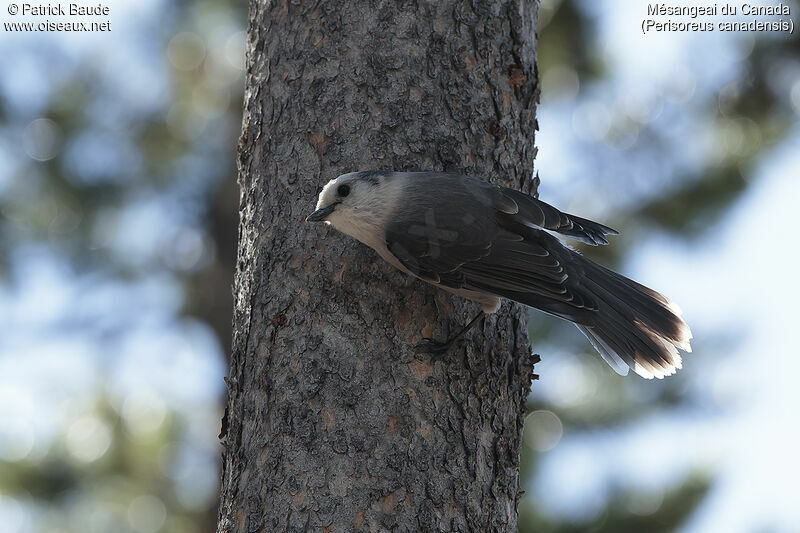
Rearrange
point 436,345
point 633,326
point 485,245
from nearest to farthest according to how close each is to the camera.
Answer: point 436,345 < point 485,245 < point 633,326

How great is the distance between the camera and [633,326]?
307cm

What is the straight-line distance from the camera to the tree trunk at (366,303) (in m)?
2.39

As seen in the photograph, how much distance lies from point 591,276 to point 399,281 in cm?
80

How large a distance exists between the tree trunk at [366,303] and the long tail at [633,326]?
337mm

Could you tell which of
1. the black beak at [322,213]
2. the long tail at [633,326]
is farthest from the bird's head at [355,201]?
the long tail at [633,326]

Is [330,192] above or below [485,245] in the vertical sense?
above

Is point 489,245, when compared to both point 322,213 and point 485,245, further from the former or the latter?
point 322,213

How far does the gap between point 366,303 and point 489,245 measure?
0.53 m

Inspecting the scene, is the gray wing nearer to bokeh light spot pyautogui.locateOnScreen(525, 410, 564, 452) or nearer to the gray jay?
the gray jay

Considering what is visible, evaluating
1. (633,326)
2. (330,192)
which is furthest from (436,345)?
(633,326)

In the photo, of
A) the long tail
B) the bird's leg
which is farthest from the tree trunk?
the long tail

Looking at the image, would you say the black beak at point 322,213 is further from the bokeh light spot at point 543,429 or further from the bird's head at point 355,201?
the bokeh light spot at point 543,429

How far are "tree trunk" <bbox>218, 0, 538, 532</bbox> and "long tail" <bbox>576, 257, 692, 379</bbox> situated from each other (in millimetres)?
337

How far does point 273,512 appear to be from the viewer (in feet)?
7.75
